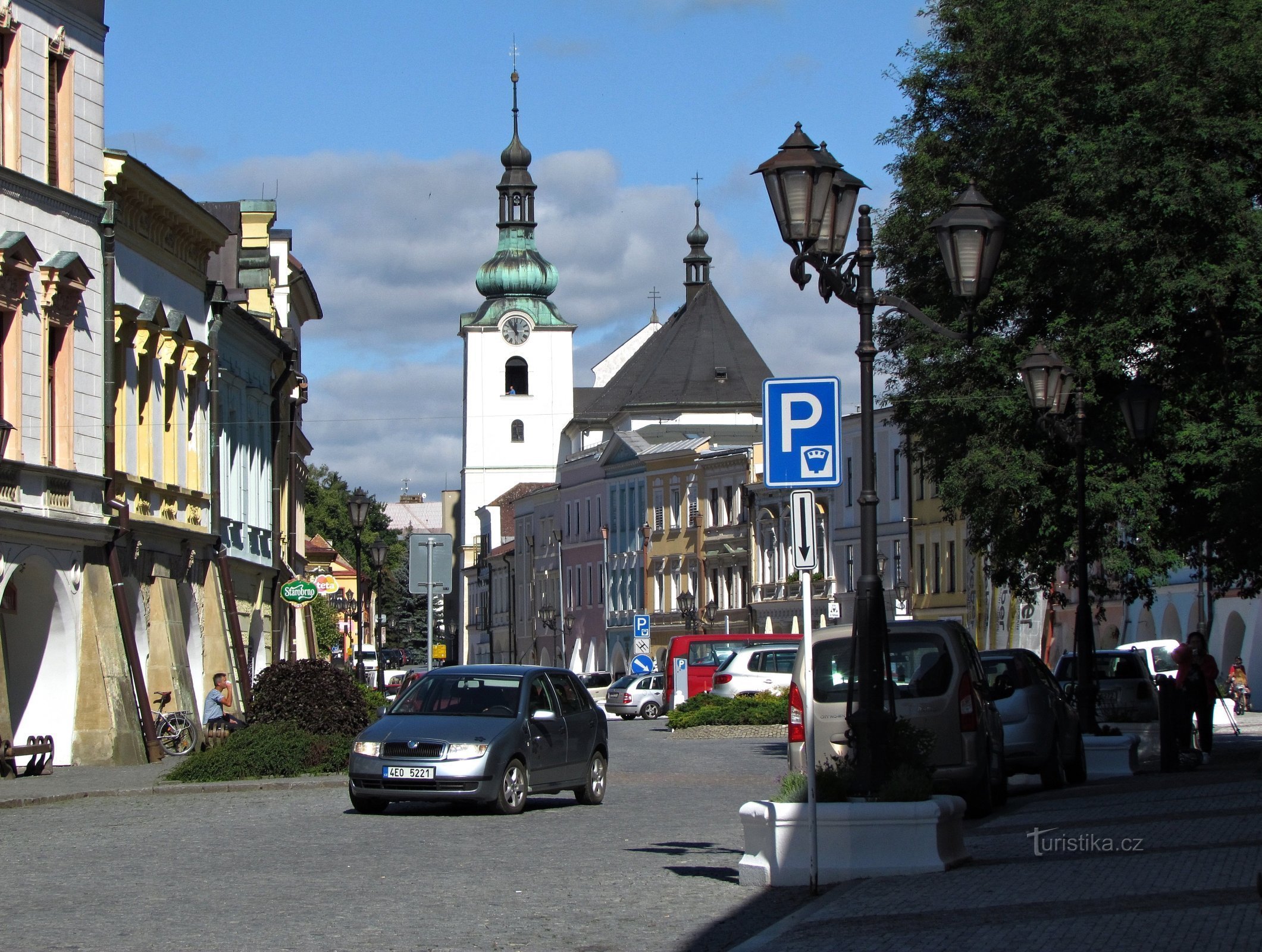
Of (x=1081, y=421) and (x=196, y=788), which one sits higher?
(x=1081, y=421)

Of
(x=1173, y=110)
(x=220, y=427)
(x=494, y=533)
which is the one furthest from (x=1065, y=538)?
(x=494, y=533)

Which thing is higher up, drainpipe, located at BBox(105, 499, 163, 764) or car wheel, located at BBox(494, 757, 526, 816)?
drainpipe, located at BBox(105, 499, 163, 764)

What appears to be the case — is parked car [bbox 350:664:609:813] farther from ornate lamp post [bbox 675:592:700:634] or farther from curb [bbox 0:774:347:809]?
ornate lamp post [bbox 675:592:700:634]

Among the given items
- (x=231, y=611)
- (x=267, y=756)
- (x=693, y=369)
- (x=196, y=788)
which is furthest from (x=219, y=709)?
(x=693, y=369)

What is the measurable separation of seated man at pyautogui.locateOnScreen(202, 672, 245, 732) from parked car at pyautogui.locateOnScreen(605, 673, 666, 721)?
26190 millimetres

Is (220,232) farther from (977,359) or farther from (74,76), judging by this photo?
(977,359)

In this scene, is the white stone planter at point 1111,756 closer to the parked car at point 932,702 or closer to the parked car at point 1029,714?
the parked car at point 1029,714

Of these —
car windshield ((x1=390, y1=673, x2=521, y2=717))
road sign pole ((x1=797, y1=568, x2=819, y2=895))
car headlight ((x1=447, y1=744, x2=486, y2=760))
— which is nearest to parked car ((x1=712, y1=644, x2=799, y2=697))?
car windshield ((x1=390, y1=673, x2=521, y2=717))

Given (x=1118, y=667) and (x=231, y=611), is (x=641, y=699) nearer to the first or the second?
(x=231, y=611)

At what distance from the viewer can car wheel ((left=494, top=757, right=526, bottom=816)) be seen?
19219mm

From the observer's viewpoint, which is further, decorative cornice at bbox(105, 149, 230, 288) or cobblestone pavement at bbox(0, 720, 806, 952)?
decorative cornice at bbox(105, 149, 230, 288)

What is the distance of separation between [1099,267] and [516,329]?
4413 inches

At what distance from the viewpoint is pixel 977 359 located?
26.9 metres

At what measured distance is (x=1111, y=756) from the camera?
23594 millimetres
